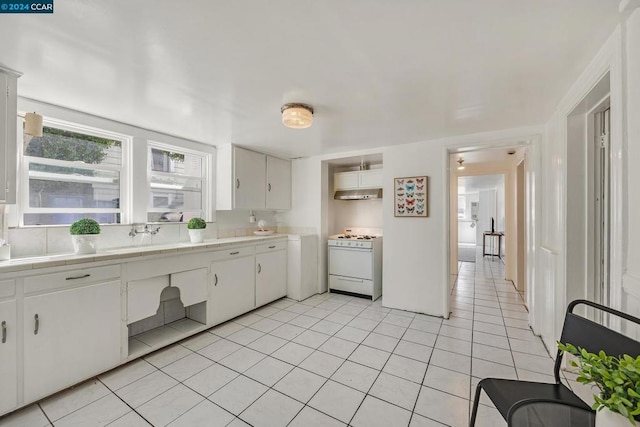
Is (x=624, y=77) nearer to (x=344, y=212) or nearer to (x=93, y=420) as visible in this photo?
(x=93, y=420)

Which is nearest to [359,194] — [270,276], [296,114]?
[270,276]

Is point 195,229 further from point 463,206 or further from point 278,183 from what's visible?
point 463,206

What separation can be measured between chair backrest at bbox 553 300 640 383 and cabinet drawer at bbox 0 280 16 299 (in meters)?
3.16

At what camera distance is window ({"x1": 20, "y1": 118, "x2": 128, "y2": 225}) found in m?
2.24

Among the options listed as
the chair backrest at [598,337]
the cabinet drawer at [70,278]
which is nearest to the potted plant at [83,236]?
the cabinet drawer at [70,278]

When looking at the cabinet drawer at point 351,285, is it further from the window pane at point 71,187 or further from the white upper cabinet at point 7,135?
the white upper cabinet at point 7,135

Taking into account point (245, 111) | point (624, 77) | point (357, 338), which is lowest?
point (357, 338)

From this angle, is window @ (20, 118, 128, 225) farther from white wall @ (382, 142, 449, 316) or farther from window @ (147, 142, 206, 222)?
white wall @ (382, 142, 449, 316)

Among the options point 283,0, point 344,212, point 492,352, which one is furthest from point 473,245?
point 283,0

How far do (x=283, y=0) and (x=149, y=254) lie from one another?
222cm

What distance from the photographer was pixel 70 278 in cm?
189

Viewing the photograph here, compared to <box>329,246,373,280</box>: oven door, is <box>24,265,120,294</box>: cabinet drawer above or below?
above

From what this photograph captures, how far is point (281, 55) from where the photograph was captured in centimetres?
154

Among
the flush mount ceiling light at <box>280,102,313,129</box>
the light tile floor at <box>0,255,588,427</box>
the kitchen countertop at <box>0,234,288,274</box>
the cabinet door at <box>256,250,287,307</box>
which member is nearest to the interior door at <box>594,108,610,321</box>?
the light tile floor at <box>0,255,588,427</box>
